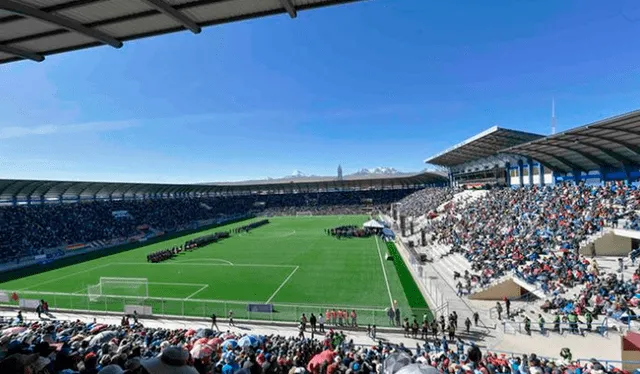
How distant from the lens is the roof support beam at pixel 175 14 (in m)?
5.68

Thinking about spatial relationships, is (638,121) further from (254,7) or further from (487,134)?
(254,7)

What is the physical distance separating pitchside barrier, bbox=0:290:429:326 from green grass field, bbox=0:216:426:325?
2.1 inches

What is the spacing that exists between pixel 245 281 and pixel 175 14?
2092cm

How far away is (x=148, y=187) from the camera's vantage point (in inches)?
2307

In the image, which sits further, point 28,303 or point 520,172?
point 520,172

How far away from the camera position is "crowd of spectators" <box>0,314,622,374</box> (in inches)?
152

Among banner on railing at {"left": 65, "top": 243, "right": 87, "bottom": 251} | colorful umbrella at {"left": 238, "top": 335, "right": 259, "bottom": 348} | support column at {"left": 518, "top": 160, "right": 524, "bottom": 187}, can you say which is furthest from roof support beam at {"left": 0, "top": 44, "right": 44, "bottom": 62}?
support column at {"left": 518, "top": 160, "right": 524, "bottom": 187}

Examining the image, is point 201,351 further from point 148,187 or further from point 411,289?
point 148,187

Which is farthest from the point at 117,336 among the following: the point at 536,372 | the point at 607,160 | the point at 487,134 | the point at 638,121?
the point at 607,160

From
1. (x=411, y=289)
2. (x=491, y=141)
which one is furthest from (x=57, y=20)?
(x=491, y=141)

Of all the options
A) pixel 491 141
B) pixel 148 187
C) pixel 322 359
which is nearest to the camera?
pixel 322 359

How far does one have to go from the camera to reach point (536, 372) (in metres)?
7.77

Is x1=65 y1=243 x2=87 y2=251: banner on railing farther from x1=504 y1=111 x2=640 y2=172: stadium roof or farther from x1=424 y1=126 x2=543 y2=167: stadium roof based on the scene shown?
x1=504 y1=111 x2=640 y2=172: stadium roof

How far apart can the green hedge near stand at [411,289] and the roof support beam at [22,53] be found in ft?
51.7
